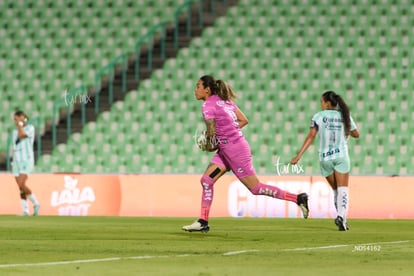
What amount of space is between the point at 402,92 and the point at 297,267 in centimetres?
1709

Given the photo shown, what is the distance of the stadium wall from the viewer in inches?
835

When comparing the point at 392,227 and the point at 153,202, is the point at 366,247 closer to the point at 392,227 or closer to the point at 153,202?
the point at 392,227

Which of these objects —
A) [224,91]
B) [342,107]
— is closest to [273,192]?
[224,91]

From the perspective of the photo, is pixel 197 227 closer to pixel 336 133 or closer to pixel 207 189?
pixel 207 189

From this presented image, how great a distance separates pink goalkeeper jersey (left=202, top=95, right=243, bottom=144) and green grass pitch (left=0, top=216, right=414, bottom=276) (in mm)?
1218

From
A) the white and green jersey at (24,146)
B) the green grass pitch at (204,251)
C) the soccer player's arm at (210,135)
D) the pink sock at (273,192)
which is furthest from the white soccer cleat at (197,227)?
the white and green jersey at (24,146)

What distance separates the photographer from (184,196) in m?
21.7

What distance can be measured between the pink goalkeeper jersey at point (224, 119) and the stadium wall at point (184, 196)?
7953 millimetres

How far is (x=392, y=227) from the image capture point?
54.7ft

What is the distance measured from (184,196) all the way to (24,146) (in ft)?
10.9

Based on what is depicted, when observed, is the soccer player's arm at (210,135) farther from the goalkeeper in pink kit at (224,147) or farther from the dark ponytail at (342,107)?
the dark ponytail at (342,107)

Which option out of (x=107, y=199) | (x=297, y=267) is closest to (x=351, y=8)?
(x=107, y=199)

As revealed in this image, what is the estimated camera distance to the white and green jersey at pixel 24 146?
70.1 feet

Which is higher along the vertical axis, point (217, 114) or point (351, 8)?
point (351, 8)
